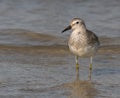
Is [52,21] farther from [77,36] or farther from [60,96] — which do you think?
[60,96]

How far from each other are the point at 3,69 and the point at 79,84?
1.64m

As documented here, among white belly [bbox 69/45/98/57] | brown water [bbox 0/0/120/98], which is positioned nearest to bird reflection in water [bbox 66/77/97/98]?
brown water [bbox 0/0/120/98]

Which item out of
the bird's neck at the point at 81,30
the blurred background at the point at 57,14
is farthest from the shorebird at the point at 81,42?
the blurred background at the point at 57,14

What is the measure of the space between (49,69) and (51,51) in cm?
153

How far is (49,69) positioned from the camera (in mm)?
9414

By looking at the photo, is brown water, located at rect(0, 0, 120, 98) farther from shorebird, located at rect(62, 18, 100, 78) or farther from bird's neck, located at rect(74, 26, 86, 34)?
bird's neck, located at rect(74, 26, 86, 34)

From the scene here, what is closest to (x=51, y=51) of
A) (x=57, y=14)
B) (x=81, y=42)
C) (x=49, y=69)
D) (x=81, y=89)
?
(x=49, y=69)

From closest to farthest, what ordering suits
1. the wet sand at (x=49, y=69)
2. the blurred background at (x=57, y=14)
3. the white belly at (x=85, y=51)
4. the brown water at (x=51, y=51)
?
the wet sand at (x=49, y=69)
the brown water at (x=51, y=51)
the white belly at (x=85, y=51)
the blurred background at (x=57, y=14)

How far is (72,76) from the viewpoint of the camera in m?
8.98

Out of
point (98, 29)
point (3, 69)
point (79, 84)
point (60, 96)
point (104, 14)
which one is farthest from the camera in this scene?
point (104, 14)

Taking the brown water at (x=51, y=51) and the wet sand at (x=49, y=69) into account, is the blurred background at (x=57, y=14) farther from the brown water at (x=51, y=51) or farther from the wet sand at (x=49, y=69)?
the wet sand at (x=49, y=69)

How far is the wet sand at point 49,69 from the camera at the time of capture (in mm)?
7895

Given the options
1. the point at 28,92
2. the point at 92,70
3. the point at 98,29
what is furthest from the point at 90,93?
the point at 98,29

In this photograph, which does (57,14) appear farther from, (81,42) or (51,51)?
(81,42)
